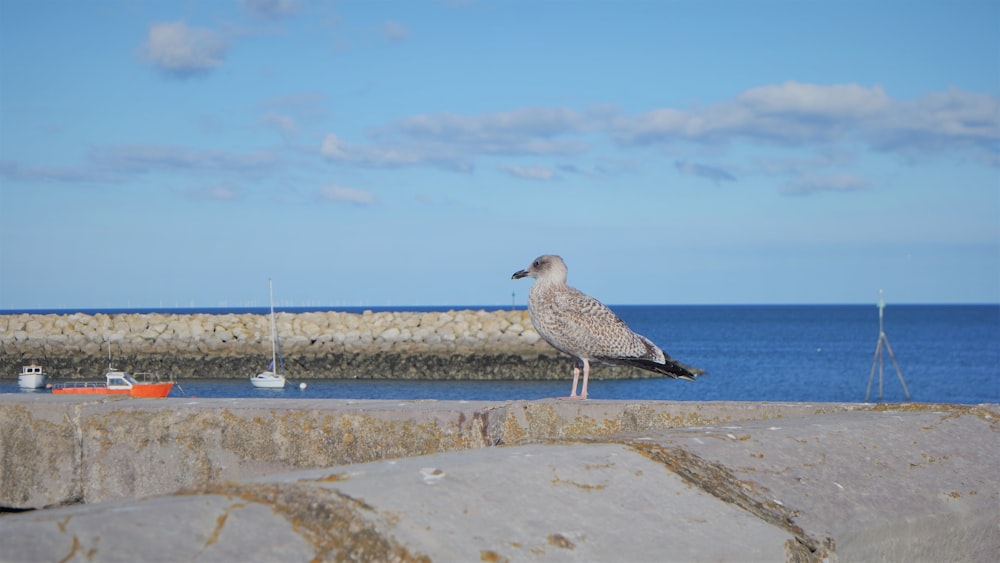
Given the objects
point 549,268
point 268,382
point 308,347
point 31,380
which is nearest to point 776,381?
point 308,347

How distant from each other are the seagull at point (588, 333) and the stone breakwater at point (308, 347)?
42.5 meters

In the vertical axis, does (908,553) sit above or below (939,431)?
below

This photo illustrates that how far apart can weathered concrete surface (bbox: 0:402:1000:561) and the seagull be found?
2.96 meters

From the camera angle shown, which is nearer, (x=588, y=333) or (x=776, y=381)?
(x=588, y=333)

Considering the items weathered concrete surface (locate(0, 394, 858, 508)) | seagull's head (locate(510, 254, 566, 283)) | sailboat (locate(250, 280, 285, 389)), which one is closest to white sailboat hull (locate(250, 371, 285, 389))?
sailboat (locate(250, 280, 285, 389))

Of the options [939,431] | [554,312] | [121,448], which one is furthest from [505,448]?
[554,312]

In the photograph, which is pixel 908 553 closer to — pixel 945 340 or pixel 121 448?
A: pixel 121 448

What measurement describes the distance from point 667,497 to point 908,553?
2.28 feet

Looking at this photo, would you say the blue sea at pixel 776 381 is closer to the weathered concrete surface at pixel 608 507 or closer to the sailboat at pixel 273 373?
the sailboat at pixel 273 373

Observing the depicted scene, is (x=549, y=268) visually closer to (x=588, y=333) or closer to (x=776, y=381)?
(x=588, y=333)

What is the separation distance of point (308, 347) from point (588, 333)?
4923cm

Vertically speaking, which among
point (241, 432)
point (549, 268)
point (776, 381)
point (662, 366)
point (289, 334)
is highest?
point (549, 268)

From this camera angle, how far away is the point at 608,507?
A: 2256 mm

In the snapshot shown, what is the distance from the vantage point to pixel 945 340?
10712 cm
